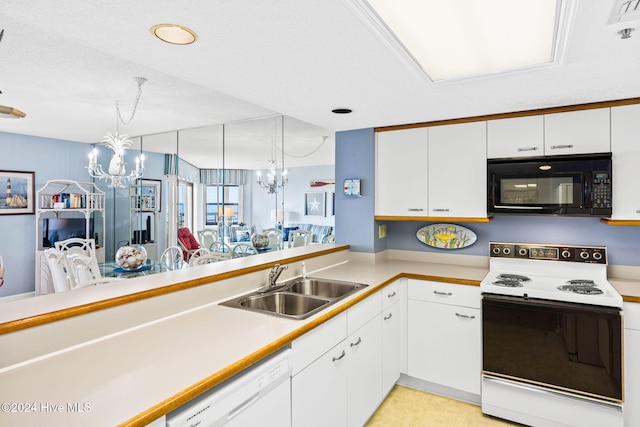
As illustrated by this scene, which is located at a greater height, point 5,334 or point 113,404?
point 5,334

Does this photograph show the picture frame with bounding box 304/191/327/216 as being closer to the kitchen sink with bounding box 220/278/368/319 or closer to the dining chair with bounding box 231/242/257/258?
the dining chair with bounding box 231/242/257/258

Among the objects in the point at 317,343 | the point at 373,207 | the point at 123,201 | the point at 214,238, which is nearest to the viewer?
the point at 317,343

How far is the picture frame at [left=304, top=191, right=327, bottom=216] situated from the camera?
8383 millimetres

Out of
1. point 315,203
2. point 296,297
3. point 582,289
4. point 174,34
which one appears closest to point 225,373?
point 296,297

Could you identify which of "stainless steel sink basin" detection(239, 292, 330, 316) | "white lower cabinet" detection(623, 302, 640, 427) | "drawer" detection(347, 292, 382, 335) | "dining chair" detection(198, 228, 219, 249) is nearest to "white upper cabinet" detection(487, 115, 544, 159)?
"white lower cabinet" detection(623, 302, 640, 427)

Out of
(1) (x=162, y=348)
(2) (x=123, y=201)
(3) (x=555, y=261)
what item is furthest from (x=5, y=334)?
(2) (x=123, y=201)

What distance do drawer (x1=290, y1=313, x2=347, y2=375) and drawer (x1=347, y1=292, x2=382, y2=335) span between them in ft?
0.23

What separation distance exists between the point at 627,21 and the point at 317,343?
1.79 metres

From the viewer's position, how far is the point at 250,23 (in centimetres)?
136

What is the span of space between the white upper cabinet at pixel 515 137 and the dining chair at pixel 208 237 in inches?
135

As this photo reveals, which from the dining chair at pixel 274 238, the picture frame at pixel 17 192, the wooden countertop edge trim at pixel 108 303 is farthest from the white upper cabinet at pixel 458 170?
the picture frame at pixel 17 192

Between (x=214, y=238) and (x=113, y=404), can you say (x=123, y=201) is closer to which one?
(x=214, y=238)

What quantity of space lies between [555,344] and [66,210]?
20.3 ft

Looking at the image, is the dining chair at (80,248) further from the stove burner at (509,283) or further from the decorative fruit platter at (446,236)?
the stove burner at (509,283)
